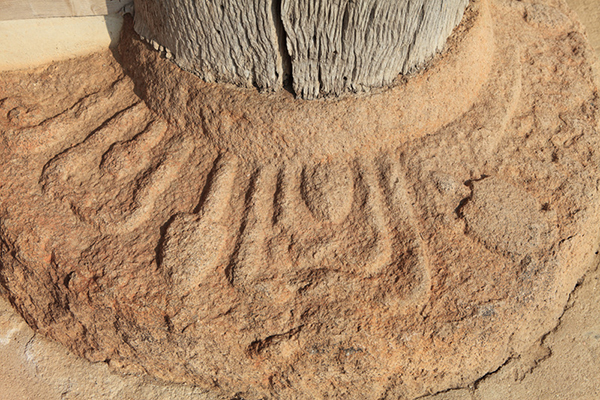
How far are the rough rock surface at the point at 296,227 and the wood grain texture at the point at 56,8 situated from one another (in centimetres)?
16

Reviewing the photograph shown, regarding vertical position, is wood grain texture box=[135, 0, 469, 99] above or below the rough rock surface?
above

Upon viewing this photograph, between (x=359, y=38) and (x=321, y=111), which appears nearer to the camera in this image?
(x=359, y=38)

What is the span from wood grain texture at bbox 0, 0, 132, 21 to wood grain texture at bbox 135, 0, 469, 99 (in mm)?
319

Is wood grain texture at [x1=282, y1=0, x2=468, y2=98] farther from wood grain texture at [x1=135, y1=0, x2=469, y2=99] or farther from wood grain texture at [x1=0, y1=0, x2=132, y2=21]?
wood grain texture at [x1=0, y1=0, x2=132, y2=21]

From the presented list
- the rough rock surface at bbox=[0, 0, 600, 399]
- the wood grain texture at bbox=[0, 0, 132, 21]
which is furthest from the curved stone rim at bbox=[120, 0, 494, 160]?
the wood grain texture at bbox=[0, 0, 132, 21]

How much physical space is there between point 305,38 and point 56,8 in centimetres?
124

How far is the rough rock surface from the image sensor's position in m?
1.86

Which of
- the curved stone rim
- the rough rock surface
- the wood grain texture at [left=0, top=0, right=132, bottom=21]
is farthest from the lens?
the wood grain texture at [left=0, top=0, right=132, bottom=21]

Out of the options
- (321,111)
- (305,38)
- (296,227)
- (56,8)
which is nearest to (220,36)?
(305,38)

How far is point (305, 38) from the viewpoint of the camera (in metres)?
1.95

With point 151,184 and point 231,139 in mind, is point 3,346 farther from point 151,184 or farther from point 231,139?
point 231,139

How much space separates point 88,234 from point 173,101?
0.63 meters

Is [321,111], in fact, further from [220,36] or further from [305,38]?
[220,36]

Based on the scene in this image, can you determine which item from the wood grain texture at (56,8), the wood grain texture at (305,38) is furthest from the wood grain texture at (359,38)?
the wood grain texture at (56,8)
